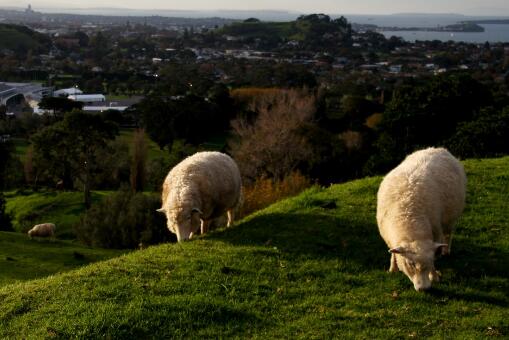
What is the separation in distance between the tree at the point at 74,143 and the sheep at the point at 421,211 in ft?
93.4

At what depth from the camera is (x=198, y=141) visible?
50.4m

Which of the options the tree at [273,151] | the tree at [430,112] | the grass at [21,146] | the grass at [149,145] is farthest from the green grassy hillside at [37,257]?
the grass at [21,146]

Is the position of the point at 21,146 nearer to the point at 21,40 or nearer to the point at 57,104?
the point at 57,104

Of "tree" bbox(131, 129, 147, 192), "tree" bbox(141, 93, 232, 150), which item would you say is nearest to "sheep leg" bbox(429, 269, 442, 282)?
→ "tree" bbox(131, 129, 147, 192)

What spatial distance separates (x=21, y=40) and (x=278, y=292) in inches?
6463

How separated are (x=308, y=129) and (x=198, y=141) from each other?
53.4 ft

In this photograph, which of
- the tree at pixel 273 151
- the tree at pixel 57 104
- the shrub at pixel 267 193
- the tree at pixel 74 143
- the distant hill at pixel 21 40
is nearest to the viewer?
the shrub at pixel 267 193

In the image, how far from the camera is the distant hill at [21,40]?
150 metres

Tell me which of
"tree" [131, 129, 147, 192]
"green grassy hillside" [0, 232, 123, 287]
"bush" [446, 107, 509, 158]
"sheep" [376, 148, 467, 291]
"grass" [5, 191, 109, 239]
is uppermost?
"sheep" [376, 148, 467, 291]

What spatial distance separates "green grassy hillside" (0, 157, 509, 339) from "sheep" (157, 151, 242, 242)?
2.29 ft

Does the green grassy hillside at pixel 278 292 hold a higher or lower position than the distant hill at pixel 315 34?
lower

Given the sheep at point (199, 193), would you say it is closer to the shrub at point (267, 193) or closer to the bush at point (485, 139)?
the shrub at point (267, 193)

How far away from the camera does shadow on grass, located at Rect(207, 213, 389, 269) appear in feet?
29.2

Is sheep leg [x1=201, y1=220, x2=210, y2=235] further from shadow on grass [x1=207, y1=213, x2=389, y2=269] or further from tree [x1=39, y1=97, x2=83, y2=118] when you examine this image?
tree [x1=39, y1=97, x2=83, y2=118]
